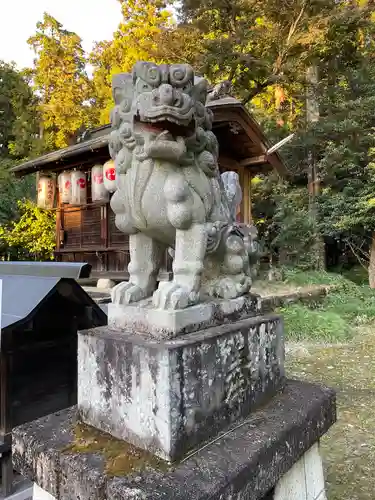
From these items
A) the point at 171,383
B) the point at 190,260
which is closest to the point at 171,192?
the point at 190,260

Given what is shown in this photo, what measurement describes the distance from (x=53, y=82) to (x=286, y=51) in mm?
9618

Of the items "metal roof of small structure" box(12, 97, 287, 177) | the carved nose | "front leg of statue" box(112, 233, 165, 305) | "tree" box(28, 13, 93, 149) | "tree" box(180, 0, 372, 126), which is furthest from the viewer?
"tree" box(28, 13, 93, 149)

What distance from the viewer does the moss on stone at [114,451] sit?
1.18 m

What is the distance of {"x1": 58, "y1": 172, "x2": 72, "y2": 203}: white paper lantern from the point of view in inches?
346

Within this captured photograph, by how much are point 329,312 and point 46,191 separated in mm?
7470

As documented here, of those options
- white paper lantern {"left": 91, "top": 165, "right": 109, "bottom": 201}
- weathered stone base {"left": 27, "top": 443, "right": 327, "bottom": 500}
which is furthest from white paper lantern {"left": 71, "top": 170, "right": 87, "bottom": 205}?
weathered stone base {"left": 27, "top": 443, "right": 327, "bottom": 500}

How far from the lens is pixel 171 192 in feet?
4.94

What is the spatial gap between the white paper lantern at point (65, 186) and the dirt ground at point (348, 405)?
615 cm

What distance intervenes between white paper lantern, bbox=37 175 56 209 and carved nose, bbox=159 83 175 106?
872cm

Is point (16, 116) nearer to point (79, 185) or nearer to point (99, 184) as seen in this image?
point (79, 185)

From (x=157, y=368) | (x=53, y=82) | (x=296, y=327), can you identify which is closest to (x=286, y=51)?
(x=296, y=327)

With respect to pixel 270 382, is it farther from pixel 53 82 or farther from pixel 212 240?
pixel 53 82

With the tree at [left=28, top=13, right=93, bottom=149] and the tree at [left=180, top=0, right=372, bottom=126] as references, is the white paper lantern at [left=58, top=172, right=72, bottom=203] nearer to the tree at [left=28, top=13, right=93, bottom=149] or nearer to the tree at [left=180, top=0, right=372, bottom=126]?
the tree at [left=180, top=0, right=372, bottom=126]

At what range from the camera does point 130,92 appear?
155cm
